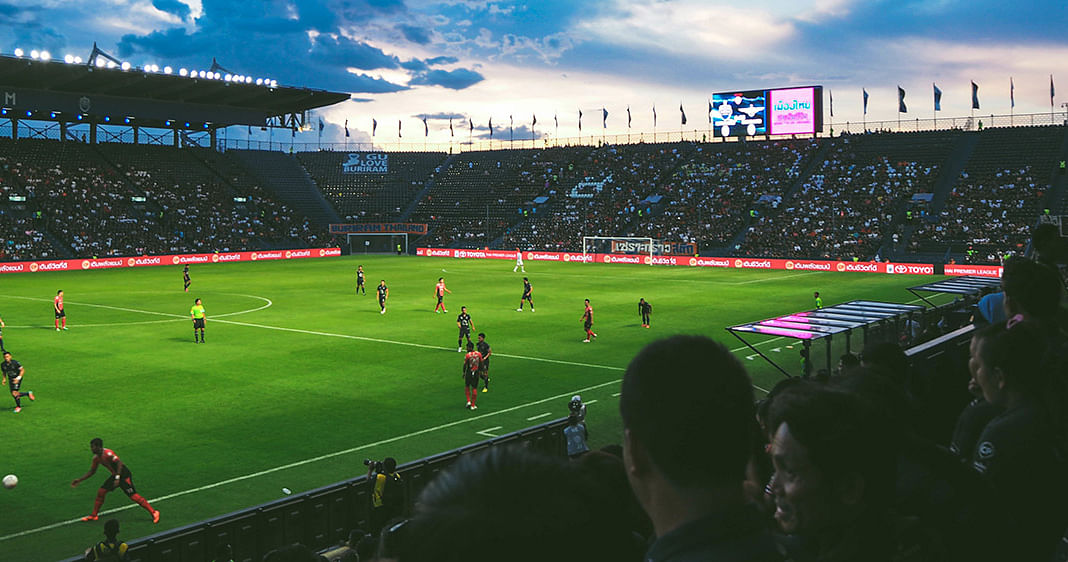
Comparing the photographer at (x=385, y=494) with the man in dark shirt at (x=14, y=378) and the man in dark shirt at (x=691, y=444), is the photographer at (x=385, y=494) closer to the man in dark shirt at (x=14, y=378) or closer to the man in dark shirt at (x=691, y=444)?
the man in dark shirt at (x=691, y=444)

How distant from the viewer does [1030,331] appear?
512 centimetres

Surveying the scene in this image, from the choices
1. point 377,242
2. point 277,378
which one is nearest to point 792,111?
point 377,242

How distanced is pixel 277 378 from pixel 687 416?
25180mm

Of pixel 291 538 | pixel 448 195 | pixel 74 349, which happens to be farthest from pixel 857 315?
pixel 448 195

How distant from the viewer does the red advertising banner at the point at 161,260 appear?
67.0 m

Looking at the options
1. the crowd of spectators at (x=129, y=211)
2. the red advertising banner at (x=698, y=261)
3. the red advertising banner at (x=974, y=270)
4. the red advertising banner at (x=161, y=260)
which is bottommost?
the red advertising banner at (x=974, y=270)

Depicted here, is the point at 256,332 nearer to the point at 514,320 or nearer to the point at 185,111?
the point at 514,320

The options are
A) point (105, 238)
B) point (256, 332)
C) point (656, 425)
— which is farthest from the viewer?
point (105, 238)

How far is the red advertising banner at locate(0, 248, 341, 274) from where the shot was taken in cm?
6702

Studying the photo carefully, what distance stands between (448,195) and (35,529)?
98.1 meters

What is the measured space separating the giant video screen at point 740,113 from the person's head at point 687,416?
91590 millimetres

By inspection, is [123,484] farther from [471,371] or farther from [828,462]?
[828,462]

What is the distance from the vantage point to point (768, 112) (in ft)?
294

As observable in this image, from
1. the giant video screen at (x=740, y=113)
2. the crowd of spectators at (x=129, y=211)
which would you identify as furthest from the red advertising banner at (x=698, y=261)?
the giant video screen at (x=740, y=113)
